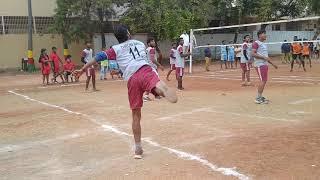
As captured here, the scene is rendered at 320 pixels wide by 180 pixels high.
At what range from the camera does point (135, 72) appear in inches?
263

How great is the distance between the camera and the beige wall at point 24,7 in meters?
31.6

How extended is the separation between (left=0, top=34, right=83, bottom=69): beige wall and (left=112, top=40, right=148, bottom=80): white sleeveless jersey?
27.1m

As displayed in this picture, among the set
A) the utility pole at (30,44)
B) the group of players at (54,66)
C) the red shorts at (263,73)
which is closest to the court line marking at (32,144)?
the red shorts at (263,73)

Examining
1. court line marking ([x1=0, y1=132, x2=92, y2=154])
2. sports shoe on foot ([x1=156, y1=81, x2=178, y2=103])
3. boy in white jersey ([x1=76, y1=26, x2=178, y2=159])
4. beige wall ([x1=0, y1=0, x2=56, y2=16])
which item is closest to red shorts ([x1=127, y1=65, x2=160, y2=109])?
boy in white jersey ([x1=76, y1=26, x2=178, y2=159])

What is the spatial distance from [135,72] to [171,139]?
1.50 meters

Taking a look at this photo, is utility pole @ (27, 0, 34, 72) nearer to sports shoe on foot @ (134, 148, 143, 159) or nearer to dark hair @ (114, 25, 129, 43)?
dark hair @ (114, 25, 129, 43)

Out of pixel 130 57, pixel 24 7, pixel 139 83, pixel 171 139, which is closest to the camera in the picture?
pixel 139 83

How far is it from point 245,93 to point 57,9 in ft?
65.4

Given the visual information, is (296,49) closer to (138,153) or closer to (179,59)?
(179,59)

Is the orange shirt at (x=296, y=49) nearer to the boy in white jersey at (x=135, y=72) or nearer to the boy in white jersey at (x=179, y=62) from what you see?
the boy in white jersey at (x=179, y=62)

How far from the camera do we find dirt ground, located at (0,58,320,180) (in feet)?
19.5

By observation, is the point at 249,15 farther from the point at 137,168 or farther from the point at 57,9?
the point at 137,168

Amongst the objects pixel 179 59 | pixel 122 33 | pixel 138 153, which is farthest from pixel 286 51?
pixel 138 153

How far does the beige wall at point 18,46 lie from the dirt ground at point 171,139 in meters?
19.9
